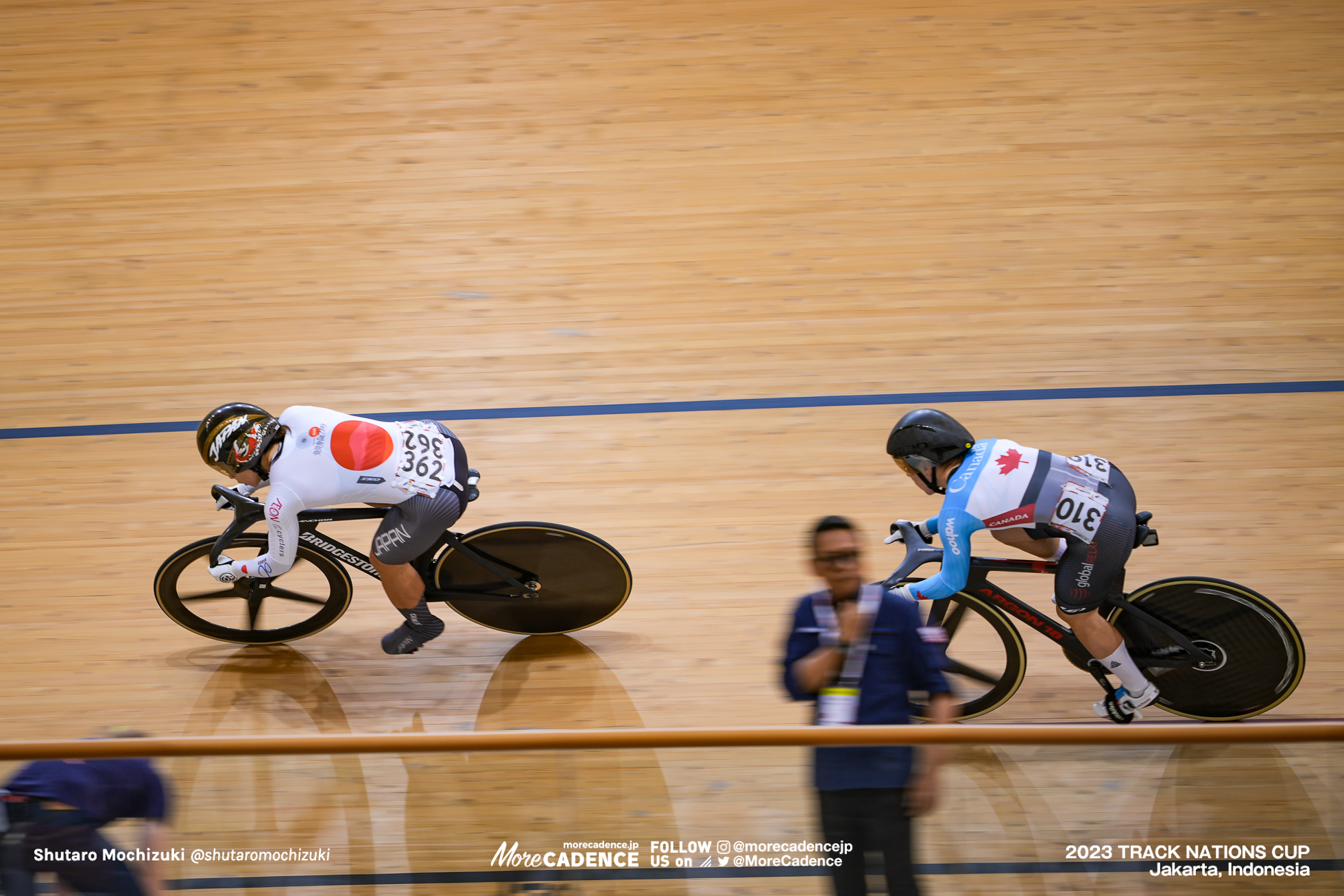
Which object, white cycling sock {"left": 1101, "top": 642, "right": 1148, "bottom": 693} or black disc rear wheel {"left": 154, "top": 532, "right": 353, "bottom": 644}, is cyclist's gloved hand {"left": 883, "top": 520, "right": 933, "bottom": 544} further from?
black disc rear wheel {"left": 154, "top": 532, "right": 353, "bottom": 644}

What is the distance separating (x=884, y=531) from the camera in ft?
12.1

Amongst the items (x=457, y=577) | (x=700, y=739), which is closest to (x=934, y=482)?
(x=700, y=739)

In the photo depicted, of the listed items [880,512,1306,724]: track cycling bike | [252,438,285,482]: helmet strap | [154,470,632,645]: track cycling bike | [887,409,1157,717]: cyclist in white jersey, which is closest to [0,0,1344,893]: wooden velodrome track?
[154,470,632,645]: track cycling bike

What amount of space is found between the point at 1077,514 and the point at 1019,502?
0.17 metres

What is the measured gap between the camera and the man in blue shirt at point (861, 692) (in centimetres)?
193

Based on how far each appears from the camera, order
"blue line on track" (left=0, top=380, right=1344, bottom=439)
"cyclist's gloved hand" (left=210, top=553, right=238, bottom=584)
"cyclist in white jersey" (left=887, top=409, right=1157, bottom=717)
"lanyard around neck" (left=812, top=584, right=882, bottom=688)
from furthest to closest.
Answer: "blue line on track" (left=0, top=380, right=1344, bottom=439) → "cyclist's gloved hand" (left=210, top=553, right=238, bottom=584) → "cyclist in white jersey" (left=887, top=409, right=1157, bottom=717) → "lanyard around neck" (left=812, top=584, right=882, bottom=688)

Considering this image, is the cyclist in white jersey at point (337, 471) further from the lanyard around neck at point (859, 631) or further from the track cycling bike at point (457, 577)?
the lanyard around neck at point (859, 631)

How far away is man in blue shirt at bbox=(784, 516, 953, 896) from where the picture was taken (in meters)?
1.93

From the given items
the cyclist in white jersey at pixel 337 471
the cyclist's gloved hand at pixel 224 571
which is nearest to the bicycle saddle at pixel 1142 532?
the cyclist in white jersey at pixel 337 471

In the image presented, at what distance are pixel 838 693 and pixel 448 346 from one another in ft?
10.00

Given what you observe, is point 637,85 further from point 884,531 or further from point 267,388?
point 884,531

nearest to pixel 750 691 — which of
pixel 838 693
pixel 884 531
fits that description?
pixel 884 531

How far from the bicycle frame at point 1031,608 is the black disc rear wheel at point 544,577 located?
955mm

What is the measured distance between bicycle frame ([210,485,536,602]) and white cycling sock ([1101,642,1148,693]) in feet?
5.77
